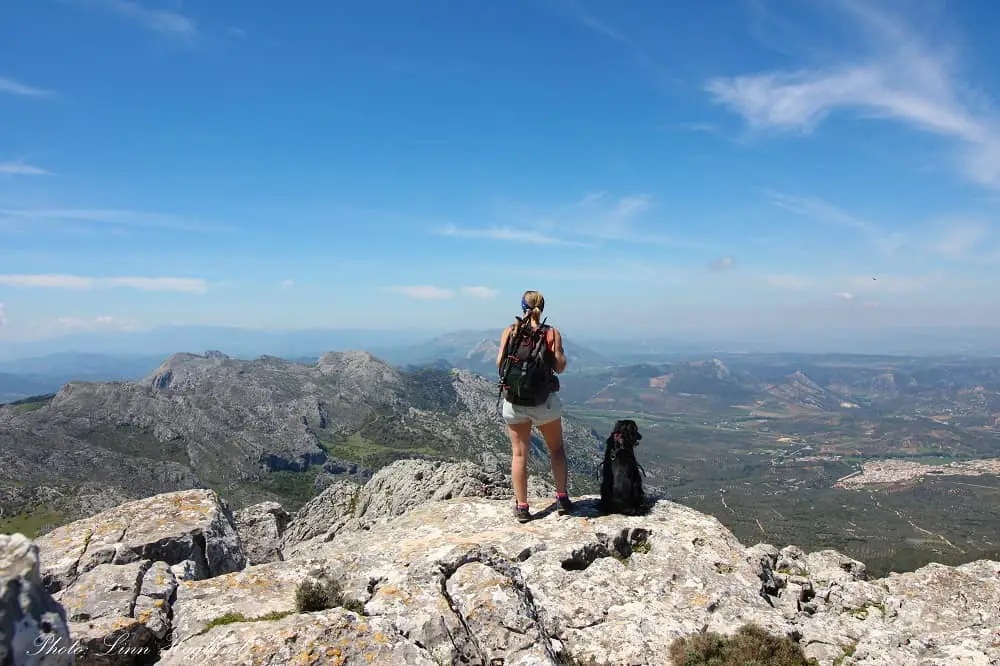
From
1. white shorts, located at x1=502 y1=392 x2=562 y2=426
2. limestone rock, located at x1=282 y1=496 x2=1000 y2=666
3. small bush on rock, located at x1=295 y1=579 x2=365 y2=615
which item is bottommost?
limestone rock, located at x1=282 y1=496 x2=1000 y2=666

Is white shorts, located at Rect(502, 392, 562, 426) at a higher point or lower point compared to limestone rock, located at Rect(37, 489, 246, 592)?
higher

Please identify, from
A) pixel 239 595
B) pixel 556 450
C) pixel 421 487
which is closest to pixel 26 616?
pixel 239 595

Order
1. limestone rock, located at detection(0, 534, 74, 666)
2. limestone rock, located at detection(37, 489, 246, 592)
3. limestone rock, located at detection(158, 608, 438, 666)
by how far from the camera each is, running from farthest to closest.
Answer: limestone rock, located at detection(37, 489, 246, 592) → limestone rock, located at detection(158, 608, 438, 666) → limestone rock, located at detection(0, 534, 74, 666)

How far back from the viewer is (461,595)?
9102mm

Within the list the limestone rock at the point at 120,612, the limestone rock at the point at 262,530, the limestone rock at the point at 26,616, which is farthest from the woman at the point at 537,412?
the limestone rock at the point at 262,530

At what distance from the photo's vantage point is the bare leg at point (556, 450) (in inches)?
540

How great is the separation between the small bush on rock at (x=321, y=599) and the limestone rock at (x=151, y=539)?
14.2 ft

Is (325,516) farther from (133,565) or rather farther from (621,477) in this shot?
(621,477)

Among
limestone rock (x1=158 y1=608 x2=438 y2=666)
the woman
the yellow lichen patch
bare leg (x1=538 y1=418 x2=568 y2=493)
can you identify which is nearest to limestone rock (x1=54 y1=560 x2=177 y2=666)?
the yellow lichen patch

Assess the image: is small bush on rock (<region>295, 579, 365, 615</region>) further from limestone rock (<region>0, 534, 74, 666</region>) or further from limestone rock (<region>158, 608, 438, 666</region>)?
limestone rock (<region>0, 534, 74, 666</region>)

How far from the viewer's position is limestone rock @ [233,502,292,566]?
732 inches

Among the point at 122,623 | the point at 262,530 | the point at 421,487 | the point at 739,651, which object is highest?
the point at 122,623

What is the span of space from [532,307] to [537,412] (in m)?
2.67

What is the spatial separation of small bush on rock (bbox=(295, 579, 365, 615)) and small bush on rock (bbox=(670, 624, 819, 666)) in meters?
5.70
